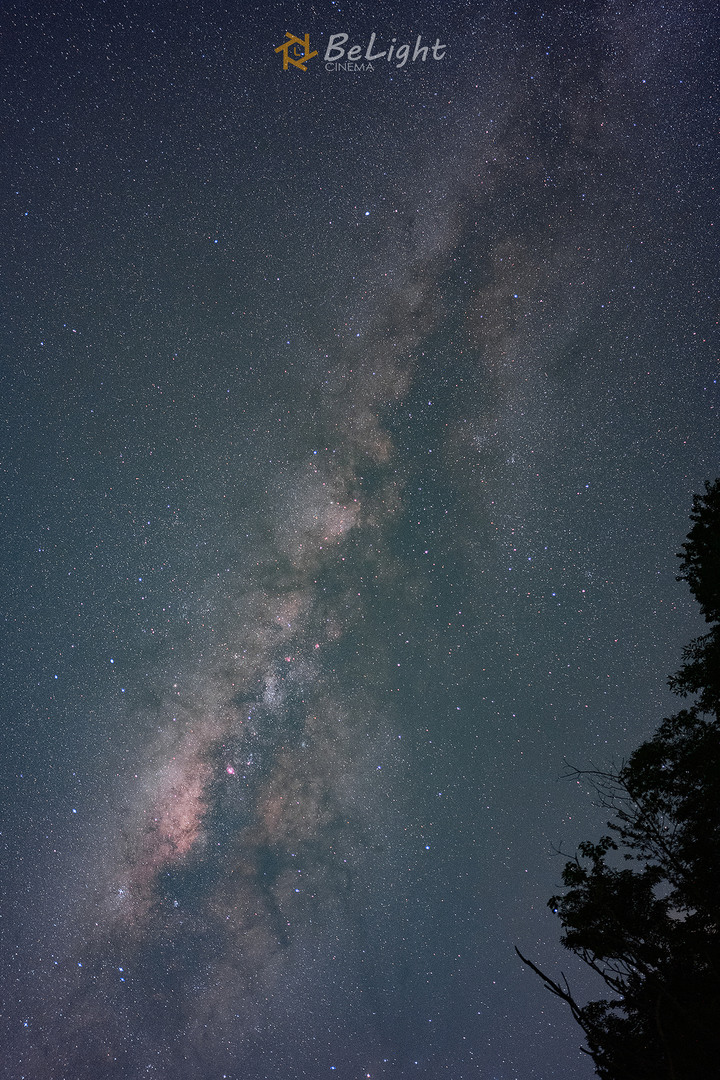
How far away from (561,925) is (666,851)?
1.56m

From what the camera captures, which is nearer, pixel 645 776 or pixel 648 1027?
pixel 648 1027

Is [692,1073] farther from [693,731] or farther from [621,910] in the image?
[693,731]

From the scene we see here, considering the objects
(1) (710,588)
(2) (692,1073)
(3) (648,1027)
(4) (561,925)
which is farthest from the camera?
(1) (710,588)

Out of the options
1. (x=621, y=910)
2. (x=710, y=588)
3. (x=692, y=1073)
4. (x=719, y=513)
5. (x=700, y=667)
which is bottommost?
(x=692, y=1073)

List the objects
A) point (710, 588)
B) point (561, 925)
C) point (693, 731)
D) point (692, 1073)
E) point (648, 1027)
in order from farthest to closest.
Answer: point (710, 588) → point (693, 731) → point (561, 925) → point (648, 1027) → point (692, 1073)

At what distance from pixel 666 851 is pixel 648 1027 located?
176 cm

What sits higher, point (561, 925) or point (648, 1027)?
point (561, 925)

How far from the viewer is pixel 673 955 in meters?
6.31

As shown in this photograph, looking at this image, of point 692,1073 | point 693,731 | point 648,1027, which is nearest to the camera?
point 692,1073

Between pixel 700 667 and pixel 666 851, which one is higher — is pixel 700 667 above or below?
above

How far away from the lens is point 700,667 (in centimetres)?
741

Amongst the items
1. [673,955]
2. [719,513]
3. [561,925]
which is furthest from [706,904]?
[719,513]

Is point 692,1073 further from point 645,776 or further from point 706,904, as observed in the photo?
point 645,776

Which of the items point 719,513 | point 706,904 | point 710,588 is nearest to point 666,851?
point 706,904
